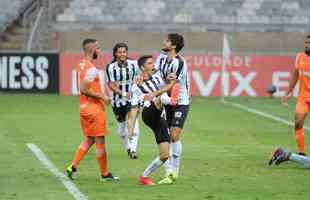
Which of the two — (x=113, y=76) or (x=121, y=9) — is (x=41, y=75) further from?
(x=113, y=76)

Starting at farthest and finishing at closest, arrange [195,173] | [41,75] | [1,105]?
→ [41,75]
[1,105]
[195,173]

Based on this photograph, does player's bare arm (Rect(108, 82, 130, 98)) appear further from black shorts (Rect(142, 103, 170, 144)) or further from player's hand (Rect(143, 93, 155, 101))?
player's hand (Rect(143, 93, 155, 101))

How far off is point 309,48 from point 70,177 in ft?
15.5

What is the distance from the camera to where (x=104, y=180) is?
47.2 ft

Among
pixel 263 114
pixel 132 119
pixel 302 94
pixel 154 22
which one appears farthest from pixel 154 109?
pixel 154 22

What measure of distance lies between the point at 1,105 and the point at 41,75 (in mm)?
4219

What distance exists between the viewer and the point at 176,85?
579 inches

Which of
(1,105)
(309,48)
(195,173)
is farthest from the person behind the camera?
(1,105)

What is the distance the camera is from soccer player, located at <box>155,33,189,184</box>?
1445cm

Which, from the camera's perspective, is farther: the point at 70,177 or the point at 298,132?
the point at 298,132

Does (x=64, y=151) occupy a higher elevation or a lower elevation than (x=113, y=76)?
lower

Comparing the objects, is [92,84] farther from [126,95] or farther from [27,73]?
[27,73]

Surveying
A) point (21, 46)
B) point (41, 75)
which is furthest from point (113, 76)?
point (21, 46)

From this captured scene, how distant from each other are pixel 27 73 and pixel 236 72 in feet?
21.8
